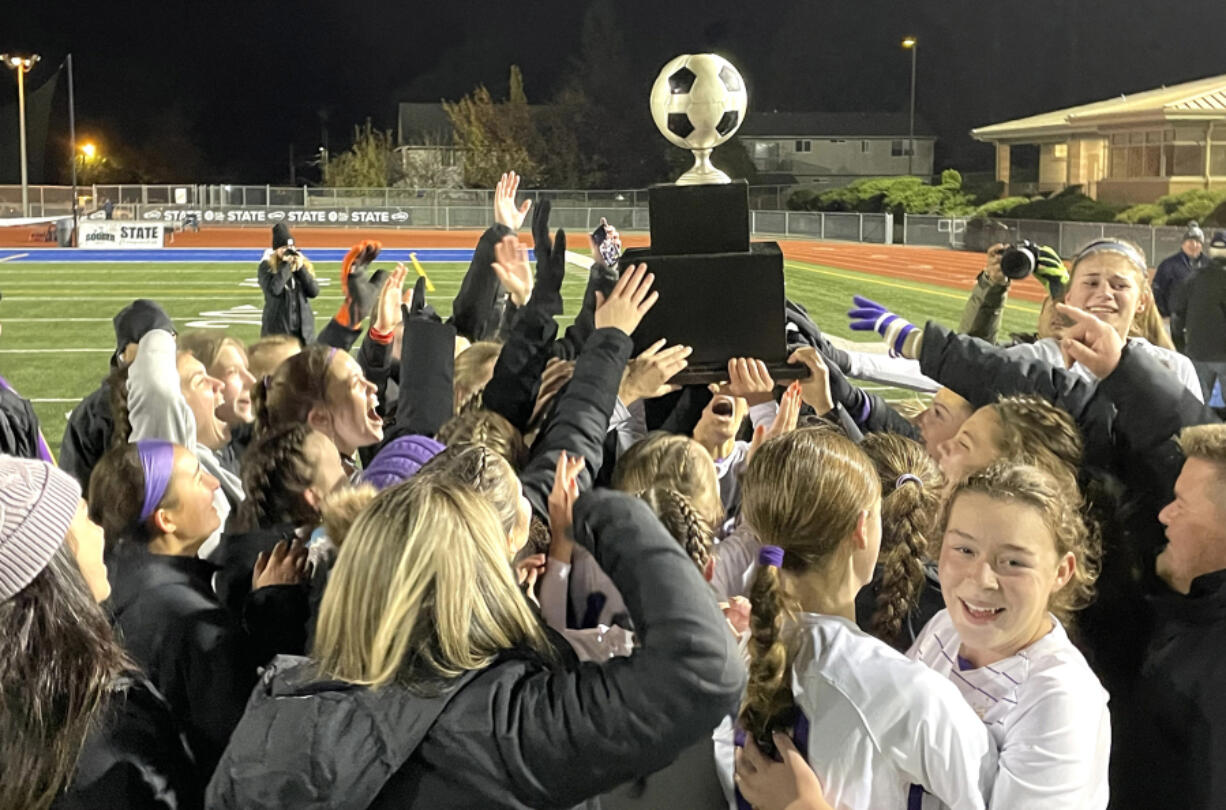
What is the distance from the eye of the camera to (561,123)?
2817 inches

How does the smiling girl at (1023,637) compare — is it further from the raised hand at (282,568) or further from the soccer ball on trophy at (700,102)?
the soccer ball on trophy at (700,102)

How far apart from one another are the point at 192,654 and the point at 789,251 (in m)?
30.1

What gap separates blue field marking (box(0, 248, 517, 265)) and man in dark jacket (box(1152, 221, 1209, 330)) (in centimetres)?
1766

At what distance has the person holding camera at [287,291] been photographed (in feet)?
32.2

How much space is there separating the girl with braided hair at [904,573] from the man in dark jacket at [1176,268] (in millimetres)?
8572

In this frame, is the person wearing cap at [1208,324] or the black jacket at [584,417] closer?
the black jacket at [584,417]

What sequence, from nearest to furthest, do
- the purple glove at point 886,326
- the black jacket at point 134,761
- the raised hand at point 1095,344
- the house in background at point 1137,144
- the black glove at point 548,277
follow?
1. the black jacket at point 134,761
2. the raised hand at point 1095,344
3. the black glove at point 548,277
4. the purple glove at point 886,326
5. the house in background at point 1137,144

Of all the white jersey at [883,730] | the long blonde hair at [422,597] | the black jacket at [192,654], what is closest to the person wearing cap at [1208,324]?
the white jersey at [883,730]

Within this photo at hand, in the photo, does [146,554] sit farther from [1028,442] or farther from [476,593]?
[1028,442]

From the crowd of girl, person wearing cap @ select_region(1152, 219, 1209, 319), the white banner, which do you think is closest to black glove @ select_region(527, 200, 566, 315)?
the crowd of girl

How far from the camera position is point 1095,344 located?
323 centimetres

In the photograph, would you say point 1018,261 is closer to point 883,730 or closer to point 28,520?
point 883,730

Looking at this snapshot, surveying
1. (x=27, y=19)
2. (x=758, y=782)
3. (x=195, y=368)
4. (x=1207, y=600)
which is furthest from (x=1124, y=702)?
(x=27, y=19)

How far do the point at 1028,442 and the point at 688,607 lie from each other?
1.45 meters
